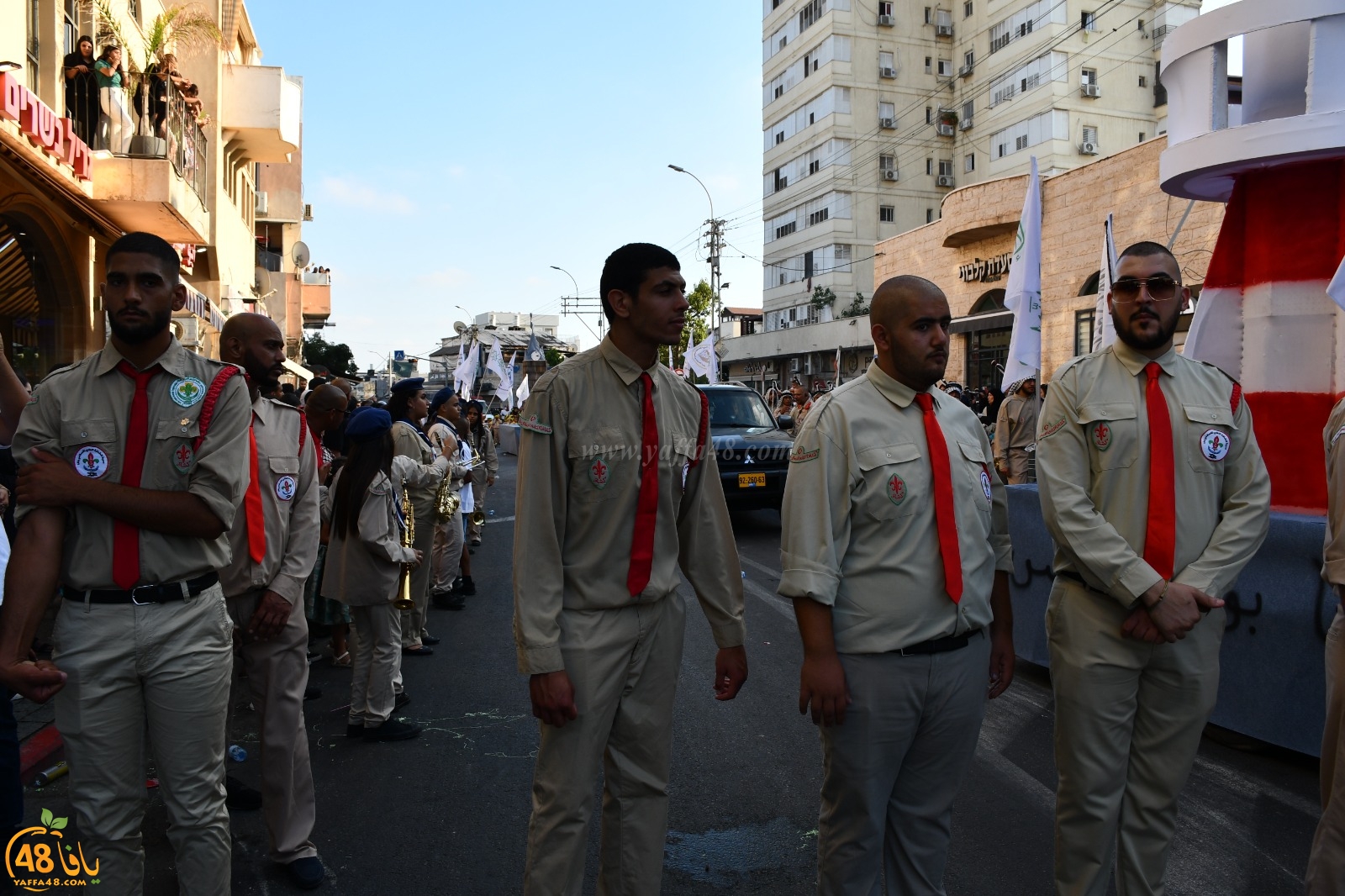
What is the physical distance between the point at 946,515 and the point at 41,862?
3.49m

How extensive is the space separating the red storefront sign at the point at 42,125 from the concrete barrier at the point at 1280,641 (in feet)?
34.7

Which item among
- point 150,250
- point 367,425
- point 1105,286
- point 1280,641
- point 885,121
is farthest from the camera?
point 885,121

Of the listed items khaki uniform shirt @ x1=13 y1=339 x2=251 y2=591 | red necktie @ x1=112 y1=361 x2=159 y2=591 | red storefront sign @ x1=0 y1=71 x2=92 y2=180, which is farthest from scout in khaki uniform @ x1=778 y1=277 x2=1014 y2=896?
red storefront sign @ x1=0 y1=71 x2=92 y2=180

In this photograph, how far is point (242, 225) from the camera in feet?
80.2

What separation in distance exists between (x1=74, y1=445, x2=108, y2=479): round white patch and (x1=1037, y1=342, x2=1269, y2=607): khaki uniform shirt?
9.39 ft

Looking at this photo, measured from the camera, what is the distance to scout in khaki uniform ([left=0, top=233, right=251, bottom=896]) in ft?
8.77

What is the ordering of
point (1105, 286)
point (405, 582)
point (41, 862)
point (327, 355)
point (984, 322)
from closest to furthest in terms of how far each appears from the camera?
point (41, 862), point (405, 582), point (1105, 286), point (984, 322), point (327, 355)

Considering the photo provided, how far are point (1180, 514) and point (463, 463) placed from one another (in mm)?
7053

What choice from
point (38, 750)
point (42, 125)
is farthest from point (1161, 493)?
point (42, 125)

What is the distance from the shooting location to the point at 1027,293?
358 inches

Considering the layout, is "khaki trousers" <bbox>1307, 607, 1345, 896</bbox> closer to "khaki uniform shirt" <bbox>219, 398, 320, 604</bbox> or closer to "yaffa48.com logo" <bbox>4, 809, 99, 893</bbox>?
"khaki uniform shirt" <bbox>219, 398, 320, 604</bbox>

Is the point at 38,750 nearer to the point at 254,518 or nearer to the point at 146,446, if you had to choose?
the point at 254,518

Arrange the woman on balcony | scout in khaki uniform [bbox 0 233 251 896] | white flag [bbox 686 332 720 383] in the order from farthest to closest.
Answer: white flag [bbox 686 332 720 383] → the woman on balcony → scout in khaki uniform [bbox 0 233 251 896]

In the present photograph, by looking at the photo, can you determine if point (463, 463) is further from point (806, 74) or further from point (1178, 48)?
point (806, 74)
